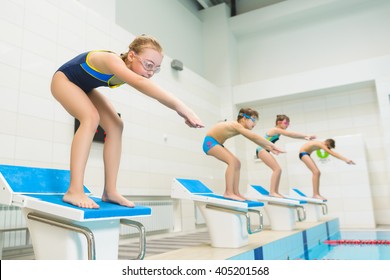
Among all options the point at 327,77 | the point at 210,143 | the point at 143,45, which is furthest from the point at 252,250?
the point at 327,77

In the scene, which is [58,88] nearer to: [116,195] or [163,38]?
[116,195]

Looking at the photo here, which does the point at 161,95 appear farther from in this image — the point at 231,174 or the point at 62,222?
the point at 231,174

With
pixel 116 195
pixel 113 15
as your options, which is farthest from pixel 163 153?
pixel 116 195

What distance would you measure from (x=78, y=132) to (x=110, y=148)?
0.30 m

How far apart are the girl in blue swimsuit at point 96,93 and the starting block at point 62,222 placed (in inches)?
4.6

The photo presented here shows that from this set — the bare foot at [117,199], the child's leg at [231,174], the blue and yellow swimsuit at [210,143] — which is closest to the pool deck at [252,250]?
the child's leg at [231,174]

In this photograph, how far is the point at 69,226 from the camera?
1944 mm

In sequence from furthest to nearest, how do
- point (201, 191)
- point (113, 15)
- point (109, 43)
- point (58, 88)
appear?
point (113, 15), point (109, 43), point (201, 191), point (58, 88)

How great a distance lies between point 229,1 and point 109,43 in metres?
6.34

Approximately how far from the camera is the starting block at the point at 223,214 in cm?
387

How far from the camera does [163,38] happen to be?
28.7 feet

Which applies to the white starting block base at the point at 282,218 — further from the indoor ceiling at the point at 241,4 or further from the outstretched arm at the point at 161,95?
the indoor ceiling at the point at 241,4

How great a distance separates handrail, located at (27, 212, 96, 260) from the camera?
187 cm

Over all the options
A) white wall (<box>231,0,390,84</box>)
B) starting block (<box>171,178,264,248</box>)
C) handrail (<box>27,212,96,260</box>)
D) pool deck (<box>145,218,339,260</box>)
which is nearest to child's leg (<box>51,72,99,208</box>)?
handrail (<box>27,212,96,260</box>)
